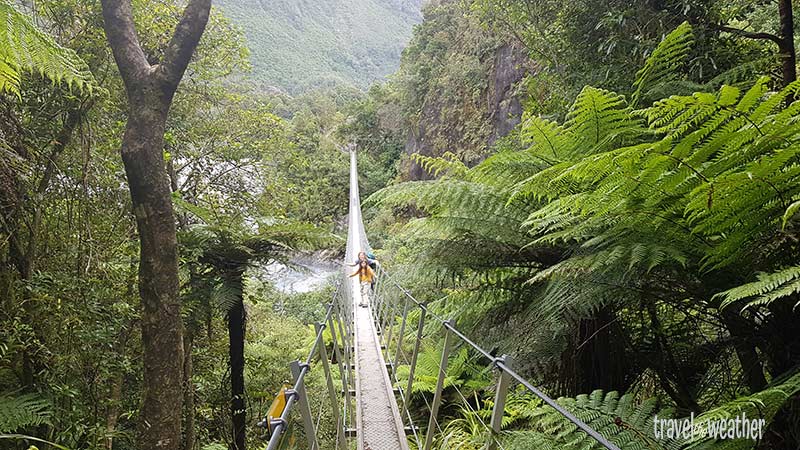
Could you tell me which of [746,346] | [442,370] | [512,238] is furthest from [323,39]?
[746,346]

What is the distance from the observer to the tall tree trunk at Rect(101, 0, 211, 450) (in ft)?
6.26

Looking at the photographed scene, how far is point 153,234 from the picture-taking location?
1.97 m

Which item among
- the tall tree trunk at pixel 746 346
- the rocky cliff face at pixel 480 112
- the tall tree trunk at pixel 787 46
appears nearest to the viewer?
the tall tree trunk at pixel 746 346

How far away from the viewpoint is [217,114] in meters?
5.89

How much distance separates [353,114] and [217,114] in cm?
1113

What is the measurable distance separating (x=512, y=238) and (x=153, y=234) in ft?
4.72

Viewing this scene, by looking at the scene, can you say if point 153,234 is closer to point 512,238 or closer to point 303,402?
point 303,402

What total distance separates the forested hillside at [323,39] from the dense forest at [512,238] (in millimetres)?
22284

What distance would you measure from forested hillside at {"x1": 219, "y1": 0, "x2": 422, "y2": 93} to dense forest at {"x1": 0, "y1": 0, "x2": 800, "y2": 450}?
22284 millimetres

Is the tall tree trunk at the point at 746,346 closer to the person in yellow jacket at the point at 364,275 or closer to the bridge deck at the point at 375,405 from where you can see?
the bridge deck at the point at 375,405

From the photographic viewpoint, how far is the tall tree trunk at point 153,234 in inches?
75.1

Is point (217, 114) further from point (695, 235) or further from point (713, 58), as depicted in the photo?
point (695, 235)

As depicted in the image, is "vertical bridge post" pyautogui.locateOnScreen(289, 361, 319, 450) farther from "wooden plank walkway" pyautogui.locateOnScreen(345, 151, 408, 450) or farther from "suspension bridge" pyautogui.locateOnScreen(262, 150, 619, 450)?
"wooden plank walkway" pyautogui.locateOnScreen(345, 151, 408, 450)

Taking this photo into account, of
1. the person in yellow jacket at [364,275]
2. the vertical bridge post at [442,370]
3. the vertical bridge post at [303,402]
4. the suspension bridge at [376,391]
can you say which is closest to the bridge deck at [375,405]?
the suspension bridge at [376,391]
